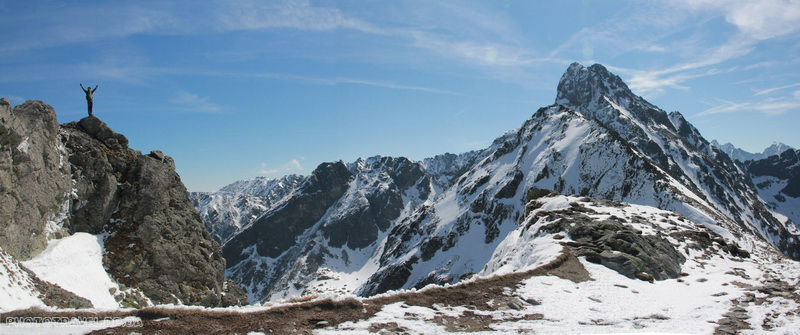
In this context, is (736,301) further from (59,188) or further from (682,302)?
(59,188)

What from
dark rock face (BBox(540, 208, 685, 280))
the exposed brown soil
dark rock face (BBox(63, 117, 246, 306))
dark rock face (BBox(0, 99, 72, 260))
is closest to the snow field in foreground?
dark rock face (BBox(0, 99, 72, 260))

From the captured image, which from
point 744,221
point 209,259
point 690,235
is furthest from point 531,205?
point 744,221

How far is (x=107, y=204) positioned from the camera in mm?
34719

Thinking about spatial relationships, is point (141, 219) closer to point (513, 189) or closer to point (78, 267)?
point (78, 267)

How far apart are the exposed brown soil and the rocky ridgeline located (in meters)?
21.9

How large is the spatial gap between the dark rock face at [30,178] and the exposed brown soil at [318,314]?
21704mm

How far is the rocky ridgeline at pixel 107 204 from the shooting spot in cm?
2719

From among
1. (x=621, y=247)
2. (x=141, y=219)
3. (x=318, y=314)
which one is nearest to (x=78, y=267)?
(x=141, y=219)

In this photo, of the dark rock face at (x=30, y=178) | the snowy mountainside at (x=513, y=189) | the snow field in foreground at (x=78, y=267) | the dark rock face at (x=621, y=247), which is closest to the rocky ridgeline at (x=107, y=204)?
the dark rock face at (x=30, y=178)

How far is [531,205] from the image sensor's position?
5075 centimetres

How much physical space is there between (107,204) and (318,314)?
3228 cm

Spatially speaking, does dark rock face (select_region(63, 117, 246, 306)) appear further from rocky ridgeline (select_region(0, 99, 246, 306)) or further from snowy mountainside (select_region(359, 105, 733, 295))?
snowy mountainside (select_region(359, 105, 733, 295))

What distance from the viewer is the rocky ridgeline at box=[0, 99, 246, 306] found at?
27188 millimetres

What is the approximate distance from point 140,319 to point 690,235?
3944 cm
